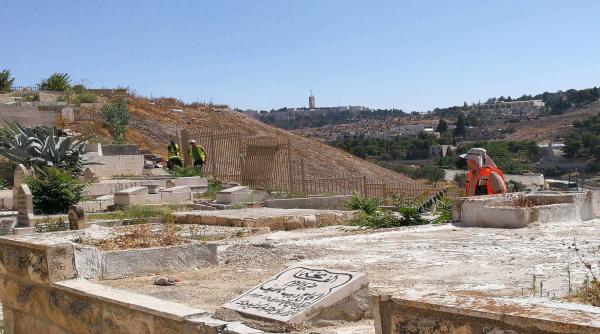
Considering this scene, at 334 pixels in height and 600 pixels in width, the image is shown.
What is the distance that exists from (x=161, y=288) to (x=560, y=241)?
4.21m

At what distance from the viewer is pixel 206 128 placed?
139 ft

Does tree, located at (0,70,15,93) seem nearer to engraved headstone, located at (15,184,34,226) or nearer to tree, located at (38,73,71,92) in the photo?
tree, located at (38,73,71,92)

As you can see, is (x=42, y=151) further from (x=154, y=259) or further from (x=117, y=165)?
(x=154, y=259)

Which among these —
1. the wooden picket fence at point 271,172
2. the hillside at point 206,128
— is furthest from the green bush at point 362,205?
the hillside at point 206,128

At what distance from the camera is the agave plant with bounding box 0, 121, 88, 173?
72.1ft

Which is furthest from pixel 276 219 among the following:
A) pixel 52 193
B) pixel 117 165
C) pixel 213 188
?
pixel 117 165

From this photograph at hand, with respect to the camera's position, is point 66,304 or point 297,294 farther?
point 66,304

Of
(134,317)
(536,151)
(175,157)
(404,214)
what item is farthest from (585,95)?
(134,317)

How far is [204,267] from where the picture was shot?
797 centimetres

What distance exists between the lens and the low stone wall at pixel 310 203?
16.6 metres

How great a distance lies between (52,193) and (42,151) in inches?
222

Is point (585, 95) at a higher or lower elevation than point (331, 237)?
higher

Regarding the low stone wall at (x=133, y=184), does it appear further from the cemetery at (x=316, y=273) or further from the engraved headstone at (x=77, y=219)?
the engraved headstone at (x=77, y=219)

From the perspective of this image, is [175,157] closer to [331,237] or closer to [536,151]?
[331,237]
